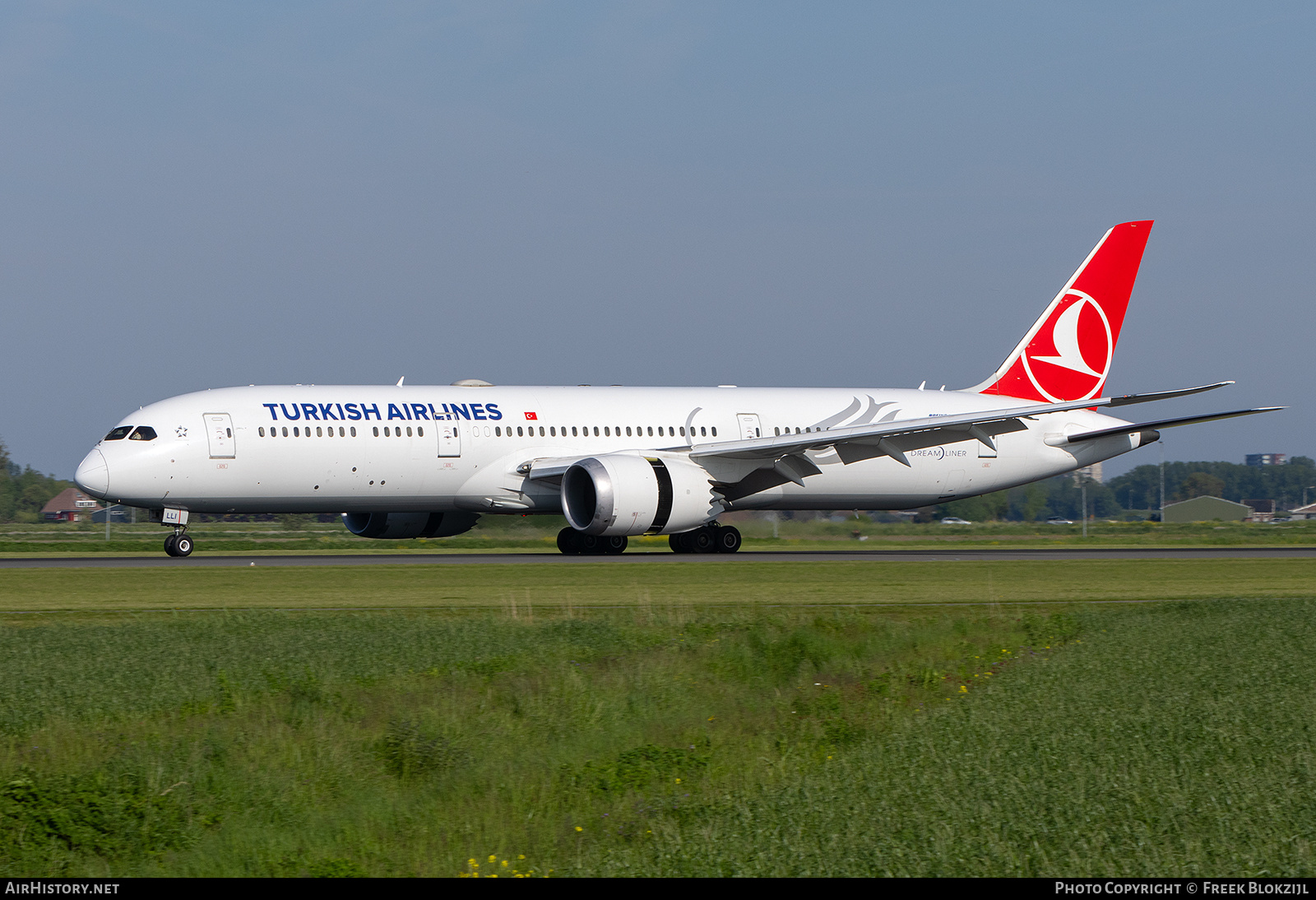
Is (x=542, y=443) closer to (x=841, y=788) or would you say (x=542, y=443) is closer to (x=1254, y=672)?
(x=1254, y=672)

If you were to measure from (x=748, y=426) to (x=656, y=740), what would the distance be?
→ 2334 centimetres

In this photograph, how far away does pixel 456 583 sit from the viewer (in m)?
22.2

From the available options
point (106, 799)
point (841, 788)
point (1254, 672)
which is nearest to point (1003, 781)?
point (841, 788)

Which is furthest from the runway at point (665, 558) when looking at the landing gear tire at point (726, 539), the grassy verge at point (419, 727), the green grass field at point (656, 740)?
the grassy verge at point (419, 727)

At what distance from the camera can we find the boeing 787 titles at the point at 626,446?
1133 inches

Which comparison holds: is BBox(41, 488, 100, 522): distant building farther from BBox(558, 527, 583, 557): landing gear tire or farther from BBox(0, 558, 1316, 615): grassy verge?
BBox(0, 558, 1316, 615): grassy verge

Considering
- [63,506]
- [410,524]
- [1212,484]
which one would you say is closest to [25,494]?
[63,506]

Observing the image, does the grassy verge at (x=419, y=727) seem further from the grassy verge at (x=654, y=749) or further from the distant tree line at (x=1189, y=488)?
the distant tree line at (x=1189, y=488)

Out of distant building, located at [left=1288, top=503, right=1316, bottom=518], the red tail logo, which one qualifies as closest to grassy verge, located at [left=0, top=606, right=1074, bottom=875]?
the red tail logo

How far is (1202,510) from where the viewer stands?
3861 inches

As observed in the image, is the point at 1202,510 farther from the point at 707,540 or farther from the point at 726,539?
the point at 707,540

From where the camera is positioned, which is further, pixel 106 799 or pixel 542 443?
pixel 542 443

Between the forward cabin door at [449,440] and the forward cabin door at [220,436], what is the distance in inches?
174

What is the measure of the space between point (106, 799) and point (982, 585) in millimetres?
16078
